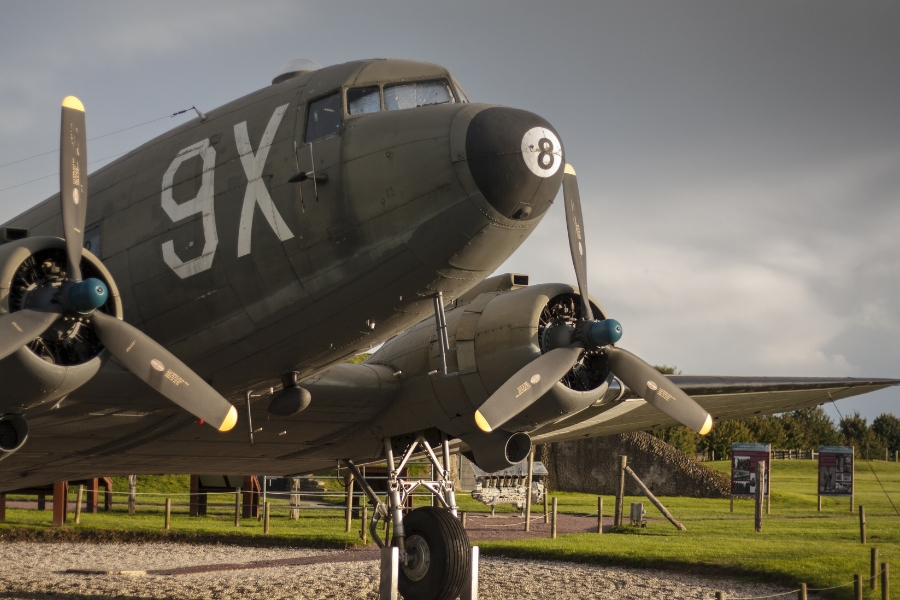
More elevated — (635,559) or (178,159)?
(178,159)

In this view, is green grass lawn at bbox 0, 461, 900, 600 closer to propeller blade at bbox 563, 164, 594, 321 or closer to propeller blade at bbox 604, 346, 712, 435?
propeller blade at bbox 604, 346, 712, 435

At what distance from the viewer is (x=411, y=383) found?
12.7 metres

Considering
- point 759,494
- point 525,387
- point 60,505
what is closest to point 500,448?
point 525,387

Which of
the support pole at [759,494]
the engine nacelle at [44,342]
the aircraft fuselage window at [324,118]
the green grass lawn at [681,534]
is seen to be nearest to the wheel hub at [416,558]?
the engine nacelle at [44,342]

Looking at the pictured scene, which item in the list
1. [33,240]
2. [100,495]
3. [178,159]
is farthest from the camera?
[100,495]

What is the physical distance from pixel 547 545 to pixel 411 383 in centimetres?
872

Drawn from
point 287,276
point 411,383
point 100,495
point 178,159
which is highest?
point 178,159

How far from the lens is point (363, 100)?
378 inches

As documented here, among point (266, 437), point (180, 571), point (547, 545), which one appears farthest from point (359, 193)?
point (547, 545)

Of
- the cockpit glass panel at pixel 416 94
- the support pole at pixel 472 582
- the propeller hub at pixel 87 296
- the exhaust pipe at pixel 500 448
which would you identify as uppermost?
the cockpit glass panel at pixel 416 94

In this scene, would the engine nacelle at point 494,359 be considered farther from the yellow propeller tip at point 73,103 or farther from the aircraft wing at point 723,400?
the yellow propeller tip at point 73,103

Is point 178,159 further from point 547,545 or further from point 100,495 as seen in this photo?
point 100,495

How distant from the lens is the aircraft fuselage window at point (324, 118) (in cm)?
955

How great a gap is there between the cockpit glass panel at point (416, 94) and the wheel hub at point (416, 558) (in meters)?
5.39
